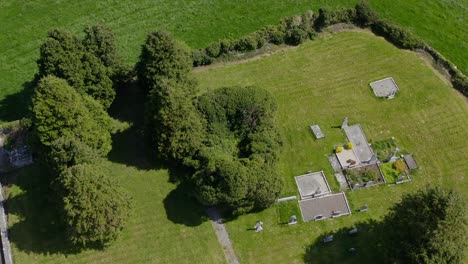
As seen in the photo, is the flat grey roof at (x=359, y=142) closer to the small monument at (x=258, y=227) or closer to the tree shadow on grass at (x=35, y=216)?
the small monument at (x=258, y=227)

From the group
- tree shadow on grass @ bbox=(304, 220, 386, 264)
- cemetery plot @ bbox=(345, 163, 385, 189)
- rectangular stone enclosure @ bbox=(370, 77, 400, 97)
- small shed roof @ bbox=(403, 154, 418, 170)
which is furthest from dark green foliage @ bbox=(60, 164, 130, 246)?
rectangular stone enclosure @ bbox=(370, 77, 400, 97)

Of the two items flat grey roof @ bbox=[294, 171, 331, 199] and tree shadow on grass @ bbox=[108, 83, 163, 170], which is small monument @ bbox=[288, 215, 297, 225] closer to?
flat grey roof @ bbox=[294, 171, 331, 199]

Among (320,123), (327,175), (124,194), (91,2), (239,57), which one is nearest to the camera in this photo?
(124,194)

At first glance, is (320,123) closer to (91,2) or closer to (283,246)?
(283,246)

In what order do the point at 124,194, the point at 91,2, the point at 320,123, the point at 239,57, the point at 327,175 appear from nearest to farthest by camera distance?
the point at 124,194 < the point at 327,175 < the point at 320,123 < the point at 239,57 < the point at 91,2

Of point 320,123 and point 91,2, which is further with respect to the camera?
point 91,2

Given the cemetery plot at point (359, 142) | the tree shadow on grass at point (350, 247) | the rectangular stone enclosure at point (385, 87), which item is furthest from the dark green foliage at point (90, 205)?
the rectangular stone enclosure at point (385, 87)

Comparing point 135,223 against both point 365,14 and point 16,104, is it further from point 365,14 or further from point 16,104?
point 365,14

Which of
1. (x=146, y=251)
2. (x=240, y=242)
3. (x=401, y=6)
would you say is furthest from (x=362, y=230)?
(x=401, y=6)
